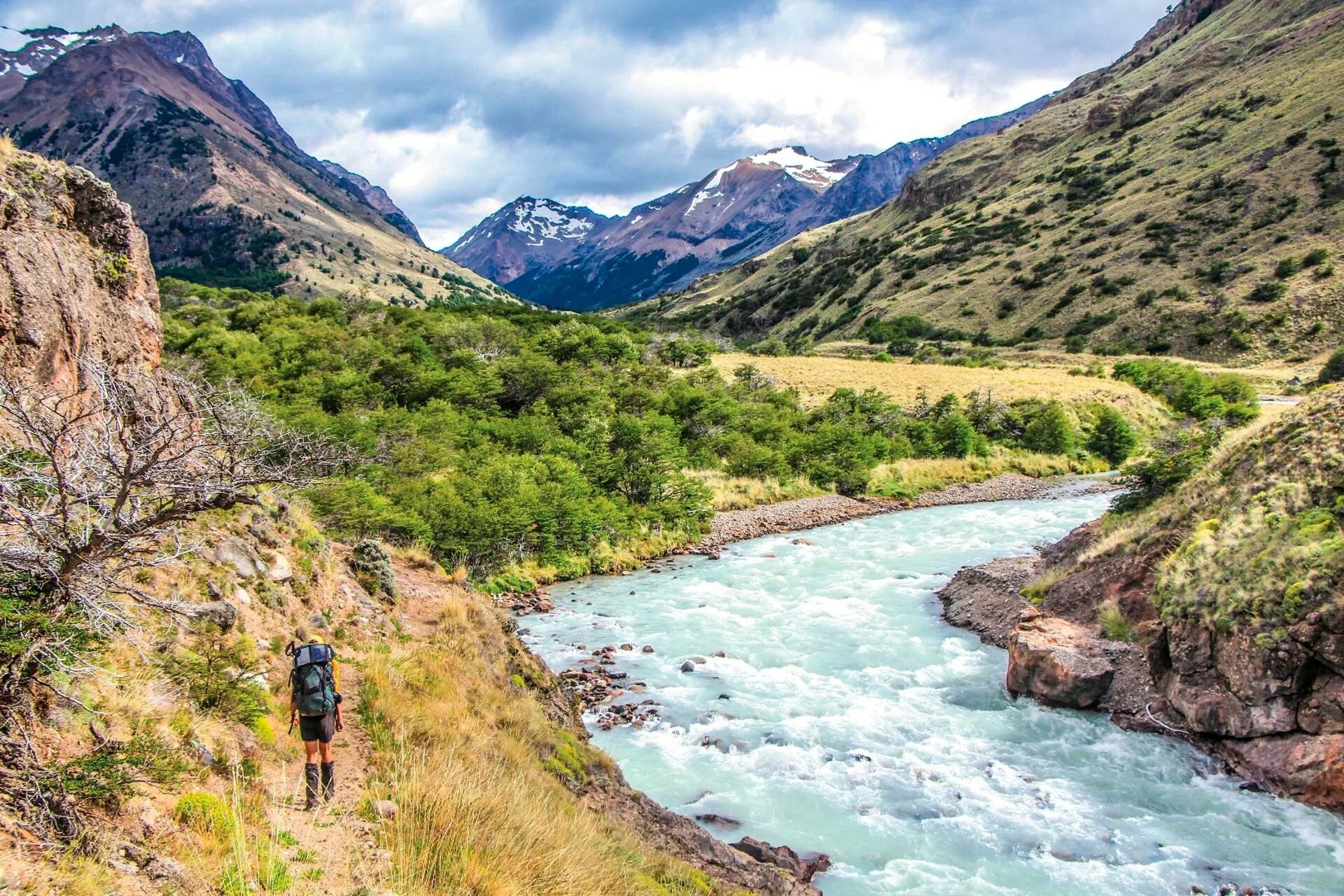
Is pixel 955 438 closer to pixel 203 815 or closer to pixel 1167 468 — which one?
pixel 1167 468

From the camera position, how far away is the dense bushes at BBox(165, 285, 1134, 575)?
21016mm

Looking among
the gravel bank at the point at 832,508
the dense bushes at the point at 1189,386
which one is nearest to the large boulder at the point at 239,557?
the gravel bank at the point at 832,508

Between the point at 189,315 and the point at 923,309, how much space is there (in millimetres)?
72443

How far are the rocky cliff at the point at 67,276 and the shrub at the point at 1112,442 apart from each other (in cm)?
4384

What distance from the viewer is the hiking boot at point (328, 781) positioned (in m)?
5.90

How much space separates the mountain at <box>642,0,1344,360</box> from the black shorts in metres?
66.7

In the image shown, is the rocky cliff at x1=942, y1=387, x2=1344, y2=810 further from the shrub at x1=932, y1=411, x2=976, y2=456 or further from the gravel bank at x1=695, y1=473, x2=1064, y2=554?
the shrub at x1=932, y1=411, x2=976, y2=456

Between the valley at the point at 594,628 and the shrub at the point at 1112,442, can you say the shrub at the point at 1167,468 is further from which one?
the shrub at the point at 1112,442

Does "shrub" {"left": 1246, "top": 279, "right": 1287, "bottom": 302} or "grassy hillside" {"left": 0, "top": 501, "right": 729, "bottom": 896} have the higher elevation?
"shrub" {"left": 1246, "top": 279, "right": 1287, "bottom": 302}

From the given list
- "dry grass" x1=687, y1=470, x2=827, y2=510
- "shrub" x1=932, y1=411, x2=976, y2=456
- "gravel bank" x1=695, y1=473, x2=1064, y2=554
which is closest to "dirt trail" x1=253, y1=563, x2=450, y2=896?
"gravel bank" x1=695, y1=473, x2=1064, y2=554

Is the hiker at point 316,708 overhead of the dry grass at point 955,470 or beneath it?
overhead

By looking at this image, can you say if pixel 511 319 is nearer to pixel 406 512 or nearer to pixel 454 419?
pixel 454 419

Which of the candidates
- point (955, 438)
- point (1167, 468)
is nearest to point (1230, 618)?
point (1167, 468)

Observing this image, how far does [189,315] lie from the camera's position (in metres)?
38.3
